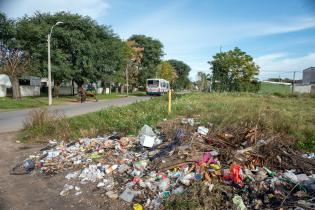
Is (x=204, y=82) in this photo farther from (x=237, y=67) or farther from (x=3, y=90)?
(x=3, y=90)

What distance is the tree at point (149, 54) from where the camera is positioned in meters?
62.6

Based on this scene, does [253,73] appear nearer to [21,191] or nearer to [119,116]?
[119,116]

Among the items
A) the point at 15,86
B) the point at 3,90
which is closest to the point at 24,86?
the point at 3,90

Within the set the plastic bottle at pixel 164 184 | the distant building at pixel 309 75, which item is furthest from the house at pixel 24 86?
the distant building at pixel 309 75

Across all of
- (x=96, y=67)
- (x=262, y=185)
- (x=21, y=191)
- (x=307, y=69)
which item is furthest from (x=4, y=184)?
(x=307, y=69)

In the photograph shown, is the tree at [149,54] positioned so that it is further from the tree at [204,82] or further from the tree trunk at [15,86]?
the tree trunk at [15,86]

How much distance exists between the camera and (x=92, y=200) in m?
4.68

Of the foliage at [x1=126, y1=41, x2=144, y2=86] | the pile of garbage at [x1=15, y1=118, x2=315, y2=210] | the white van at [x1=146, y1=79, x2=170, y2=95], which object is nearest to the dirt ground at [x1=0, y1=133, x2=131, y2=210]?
the pile of garbage at [x1=15, y1=118, x2=315, y2=210]

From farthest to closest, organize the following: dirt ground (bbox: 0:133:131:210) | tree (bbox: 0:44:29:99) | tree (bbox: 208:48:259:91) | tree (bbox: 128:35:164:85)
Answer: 1. tree (bbox: 128:35:164:85)
2. tree (bbox: 208:48:259:91)
3. tree (bbox: 0:44:29:99)
4. dirt ground (bbox: 0:133:131:210)

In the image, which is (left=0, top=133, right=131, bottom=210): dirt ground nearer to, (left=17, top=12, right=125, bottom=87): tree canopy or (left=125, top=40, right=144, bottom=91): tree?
(left=17, top=12, right=125, bottom=87): tree canopy

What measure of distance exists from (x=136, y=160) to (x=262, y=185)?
2.72 metres

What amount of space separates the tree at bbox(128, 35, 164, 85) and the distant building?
32.2 metres

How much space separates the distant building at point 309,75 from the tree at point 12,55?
164 feet

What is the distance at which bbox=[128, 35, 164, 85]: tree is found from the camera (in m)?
62.6
